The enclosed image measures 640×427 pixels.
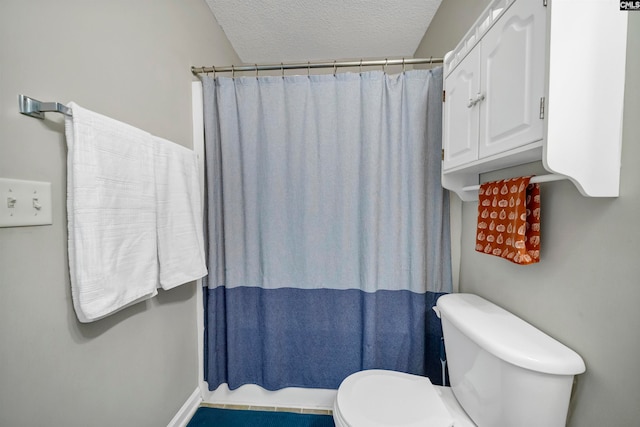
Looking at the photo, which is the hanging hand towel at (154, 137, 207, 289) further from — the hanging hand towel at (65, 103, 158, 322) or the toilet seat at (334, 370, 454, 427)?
the toilet seat at (334, 370, 454, 427)

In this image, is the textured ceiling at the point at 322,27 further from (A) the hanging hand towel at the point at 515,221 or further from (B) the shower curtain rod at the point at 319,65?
(A) the hanging hand towel at the point at 515,221

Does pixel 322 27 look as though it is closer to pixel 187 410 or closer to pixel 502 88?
pixel 502 88

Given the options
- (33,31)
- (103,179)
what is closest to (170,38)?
(33,31)

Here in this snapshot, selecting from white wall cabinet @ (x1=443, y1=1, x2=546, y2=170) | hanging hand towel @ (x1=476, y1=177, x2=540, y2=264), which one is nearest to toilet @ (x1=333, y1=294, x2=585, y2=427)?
hanging hand towel @ (x1=476, y1=177, x2=540, y2=264)

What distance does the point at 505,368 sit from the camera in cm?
78

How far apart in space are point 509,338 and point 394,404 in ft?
1.67

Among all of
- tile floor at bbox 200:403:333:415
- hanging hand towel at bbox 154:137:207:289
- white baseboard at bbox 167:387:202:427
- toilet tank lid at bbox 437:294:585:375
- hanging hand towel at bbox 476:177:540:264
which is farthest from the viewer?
tile floor at bbox 200:403:333:415

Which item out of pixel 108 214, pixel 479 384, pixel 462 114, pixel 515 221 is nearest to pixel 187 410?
pixel 108 214

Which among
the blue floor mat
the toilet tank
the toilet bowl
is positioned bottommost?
the blue floor mat

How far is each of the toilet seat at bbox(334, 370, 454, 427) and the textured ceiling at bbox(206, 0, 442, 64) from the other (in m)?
2.10

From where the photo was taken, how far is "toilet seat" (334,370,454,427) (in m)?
0.90

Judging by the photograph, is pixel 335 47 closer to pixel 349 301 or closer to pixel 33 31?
pixel 33 31

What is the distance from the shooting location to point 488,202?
3.24 feet

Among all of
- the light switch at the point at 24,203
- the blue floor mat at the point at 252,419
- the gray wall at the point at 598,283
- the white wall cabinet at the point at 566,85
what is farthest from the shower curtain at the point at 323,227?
the light switch at the point at 24,203
